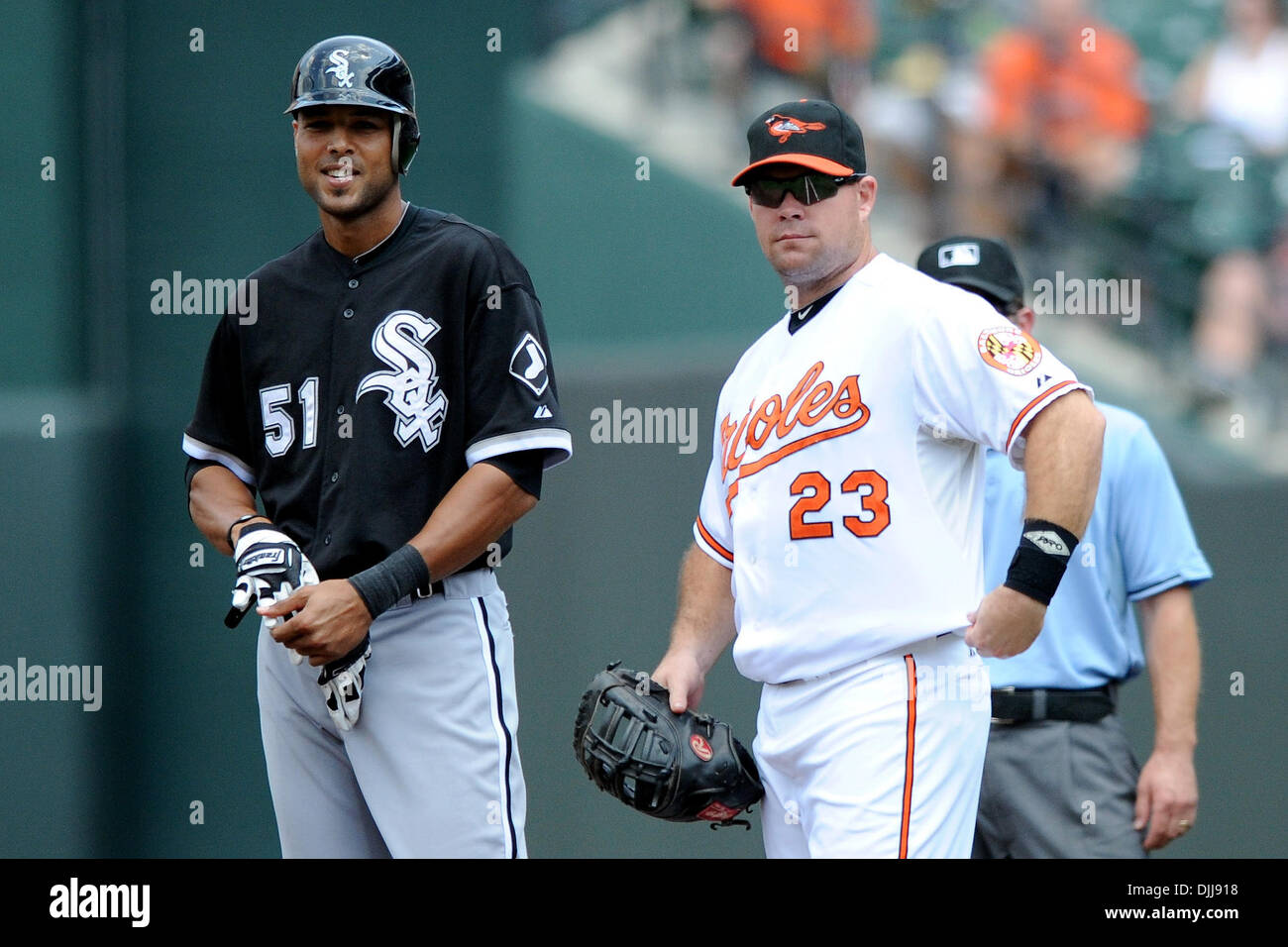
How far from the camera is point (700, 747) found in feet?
8.77

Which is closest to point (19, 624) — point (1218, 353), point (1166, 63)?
point (1218, 353)

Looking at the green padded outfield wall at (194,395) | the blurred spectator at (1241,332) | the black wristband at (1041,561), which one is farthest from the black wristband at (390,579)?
the blurred spectator at (1241,332)

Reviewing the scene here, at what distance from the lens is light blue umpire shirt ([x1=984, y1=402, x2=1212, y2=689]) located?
10.9 feet

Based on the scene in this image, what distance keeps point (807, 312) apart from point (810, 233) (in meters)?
0.16

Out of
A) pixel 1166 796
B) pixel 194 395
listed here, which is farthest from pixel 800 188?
pixel 194 395

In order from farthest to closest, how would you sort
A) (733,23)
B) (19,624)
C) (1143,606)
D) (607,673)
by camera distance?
1. (733,23)
2. (19,624)
3. (1143,606)
4. (607,673)

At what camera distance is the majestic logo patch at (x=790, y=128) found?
270cm

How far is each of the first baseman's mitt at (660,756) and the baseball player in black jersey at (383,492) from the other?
15cm

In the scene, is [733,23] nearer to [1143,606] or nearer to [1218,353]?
[1218,353]

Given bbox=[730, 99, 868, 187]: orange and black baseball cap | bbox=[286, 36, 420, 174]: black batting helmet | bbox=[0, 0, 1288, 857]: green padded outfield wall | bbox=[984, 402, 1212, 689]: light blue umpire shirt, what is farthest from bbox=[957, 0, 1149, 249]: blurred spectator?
bbox=[286, 36, 420, 174]: black batting helmet

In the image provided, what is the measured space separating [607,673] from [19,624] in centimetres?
237

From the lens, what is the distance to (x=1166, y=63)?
5520mm

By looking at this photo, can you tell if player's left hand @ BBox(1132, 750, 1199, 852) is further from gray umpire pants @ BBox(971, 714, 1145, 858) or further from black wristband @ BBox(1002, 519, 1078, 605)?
black wristband @ BBox(1002, 519, 1078, 605)

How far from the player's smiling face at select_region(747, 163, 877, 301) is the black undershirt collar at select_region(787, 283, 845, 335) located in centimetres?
2
